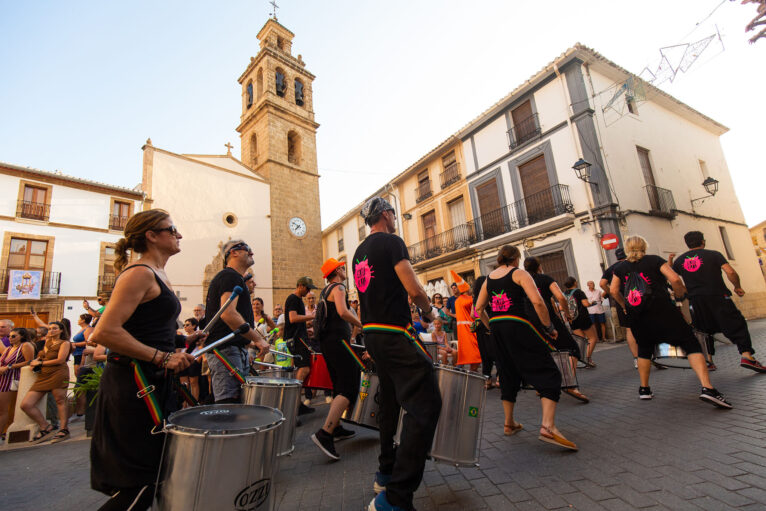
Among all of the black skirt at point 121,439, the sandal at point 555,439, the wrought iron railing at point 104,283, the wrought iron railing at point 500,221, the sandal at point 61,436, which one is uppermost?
the wrought iron railing at point 500,221

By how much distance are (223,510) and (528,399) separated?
4413 millimetres

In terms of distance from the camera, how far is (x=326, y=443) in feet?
10.4

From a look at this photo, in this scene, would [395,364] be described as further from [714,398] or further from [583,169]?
[583,169]

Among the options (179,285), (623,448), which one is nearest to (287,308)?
(623,448)

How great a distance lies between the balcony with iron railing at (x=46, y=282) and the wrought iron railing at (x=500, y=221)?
55.0 feet

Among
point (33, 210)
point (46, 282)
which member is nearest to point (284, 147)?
point (33, 210)

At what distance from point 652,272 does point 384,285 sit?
347 centimetres

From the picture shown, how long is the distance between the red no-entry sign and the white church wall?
56.0 feet

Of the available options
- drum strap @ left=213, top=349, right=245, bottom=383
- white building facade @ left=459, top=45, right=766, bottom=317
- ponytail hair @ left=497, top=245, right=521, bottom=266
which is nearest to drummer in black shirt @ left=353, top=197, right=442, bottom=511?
drum strap @ left=213, top=349, right=245, bottom=383

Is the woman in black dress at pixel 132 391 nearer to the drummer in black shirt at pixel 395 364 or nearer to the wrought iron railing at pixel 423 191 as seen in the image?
the drummer in black shirt at pixel 395 364

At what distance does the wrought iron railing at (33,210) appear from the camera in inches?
659

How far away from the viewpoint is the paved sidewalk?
215cm

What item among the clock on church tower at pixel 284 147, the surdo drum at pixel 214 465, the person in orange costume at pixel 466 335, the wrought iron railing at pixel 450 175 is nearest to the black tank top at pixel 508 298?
the surdo drum at pixel 214 465

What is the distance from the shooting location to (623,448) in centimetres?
281
